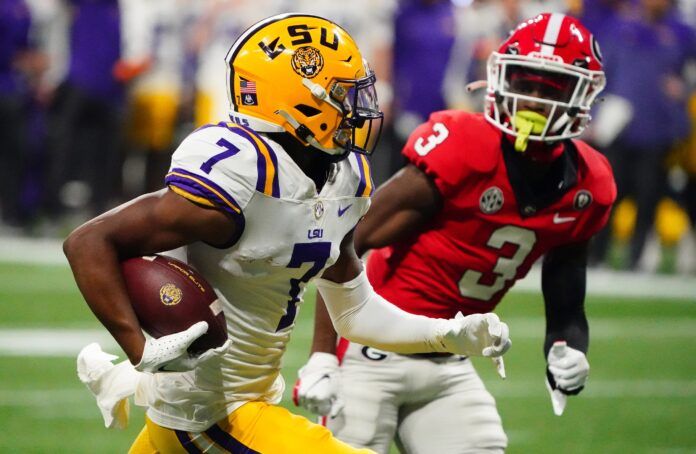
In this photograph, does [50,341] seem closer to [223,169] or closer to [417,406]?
[417,406]

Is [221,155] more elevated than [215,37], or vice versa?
[221,155]

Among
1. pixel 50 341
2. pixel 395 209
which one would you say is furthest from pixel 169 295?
pixel 50 341

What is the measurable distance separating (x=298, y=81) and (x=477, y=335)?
72 centimetres

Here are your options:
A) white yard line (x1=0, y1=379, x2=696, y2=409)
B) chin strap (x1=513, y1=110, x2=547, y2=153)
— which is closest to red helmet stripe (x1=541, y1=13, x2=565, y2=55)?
chin strap (x1=513, y1=110, x2=547, y2=153)

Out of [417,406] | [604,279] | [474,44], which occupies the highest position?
[417,406]

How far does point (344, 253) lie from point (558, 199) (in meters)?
0.77

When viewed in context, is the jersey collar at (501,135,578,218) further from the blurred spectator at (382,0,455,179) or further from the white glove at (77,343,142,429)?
the blurred spectator at (382,0,455,179)

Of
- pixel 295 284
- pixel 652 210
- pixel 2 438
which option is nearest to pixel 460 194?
pixel 295 284

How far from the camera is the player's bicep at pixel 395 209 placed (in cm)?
349

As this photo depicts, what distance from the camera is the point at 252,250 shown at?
2797mm

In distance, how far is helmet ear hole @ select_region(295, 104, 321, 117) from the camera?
2.89 meters

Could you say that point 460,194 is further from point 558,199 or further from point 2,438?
point 2,438

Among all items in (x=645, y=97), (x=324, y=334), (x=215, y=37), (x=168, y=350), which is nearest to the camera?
(x=168, y=350)

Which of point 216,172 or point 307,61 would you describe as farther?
point 307,61
